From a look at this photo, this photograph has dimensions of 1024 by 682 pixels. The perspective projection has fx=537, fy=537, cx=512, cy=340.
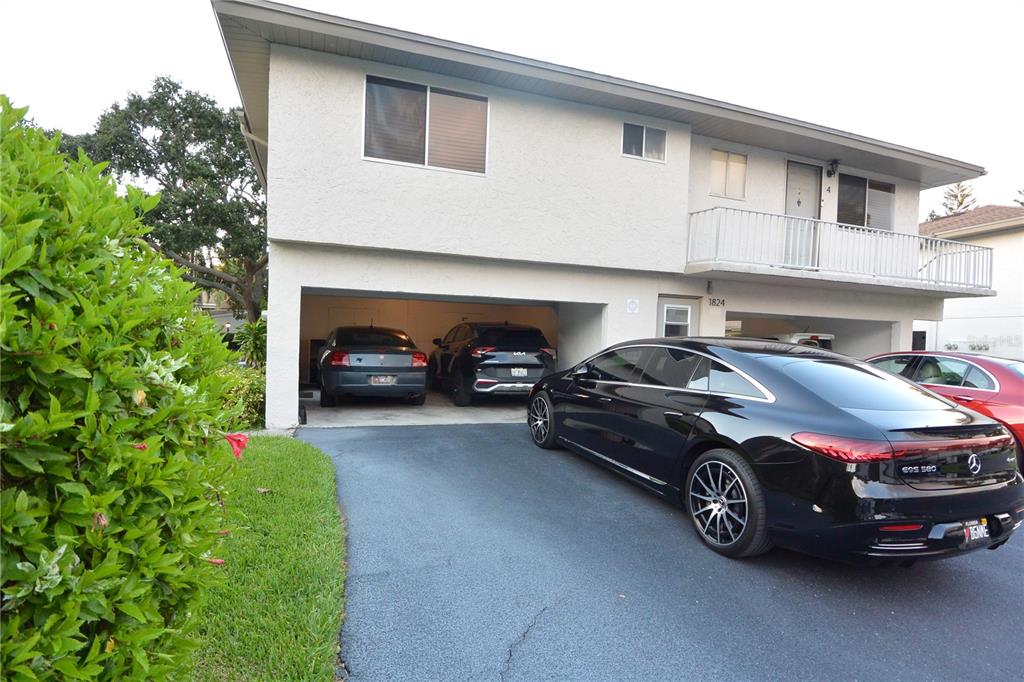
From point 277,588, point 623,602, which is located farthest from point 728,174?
point 277,588

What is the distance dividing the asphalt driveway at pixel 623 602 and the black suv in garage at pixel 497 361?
4368mm

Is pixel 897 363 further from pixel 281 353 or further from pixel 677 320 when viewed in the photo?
pixel 281 353

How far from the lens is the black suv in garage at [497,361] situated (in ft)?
30.7

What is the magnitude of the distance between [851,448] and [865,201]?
39.7ft

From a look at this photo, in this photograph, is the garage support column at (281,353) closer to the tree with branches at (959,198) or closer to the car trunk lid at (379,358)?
the car trunk lid at (379,358)

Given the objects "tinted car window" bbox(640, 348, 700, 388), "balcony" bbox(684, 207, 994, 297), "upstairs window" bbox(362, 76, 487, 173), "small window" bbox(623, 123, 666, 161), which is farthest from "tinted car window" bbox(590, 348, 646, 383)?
"small window" bbox(623, 123, 666, 161)

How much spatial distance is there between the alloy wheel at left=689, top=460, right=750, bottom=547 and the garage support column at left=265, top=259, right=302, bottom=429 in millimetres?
5960

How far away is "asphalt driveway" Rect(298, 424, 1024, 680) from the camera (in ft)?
8.88

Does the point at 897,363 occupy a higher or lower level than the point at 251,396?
higher

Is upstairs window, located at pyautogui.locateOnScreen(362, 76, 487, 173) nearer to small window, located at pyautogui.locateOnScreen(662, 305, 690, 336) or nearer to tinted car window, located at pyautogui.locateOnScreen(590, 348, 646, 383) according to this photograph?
tinted car window, located at pyautogui.locateOnScreen(590, 348, 646, 383)

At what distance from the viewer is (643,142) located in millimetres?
9992

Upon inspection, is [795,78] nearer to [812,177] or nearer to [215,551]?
[812,177]

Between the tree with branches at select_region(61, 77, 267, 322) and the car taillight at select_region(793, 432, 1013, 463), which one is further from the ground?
the tree with branches at select_region(61, 77, 267, 322)

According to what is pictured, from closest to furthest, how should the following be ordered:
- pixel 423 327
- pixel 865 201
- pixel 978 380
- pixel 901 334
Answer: pixel 978 380
pixel 865 201
pixel 901 334
pixel 423 327
